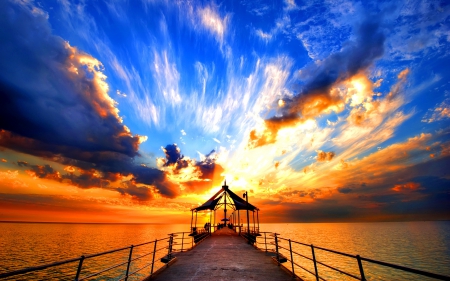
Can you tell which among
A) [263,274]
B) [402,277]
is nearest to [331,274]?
[402,277]

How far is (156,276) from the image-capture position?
7.20m

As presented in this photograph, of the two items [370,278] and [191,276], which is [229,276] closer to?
[191,276]

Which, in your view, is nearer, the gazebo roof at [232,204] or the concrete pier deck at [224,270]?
the concrete pier deck at [224,270]

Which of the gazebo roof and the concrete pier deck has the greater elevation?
the gazebo roof

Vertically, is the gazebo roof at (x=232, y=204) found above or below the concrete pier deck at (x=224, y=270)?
above

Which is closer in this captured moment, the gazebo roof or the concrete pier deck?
the concrete pier deck

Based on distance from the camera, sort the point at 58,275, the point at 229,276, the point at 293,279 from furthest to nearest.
Result: the point at 58,275 < the point at 229,276 < the point at 293,279

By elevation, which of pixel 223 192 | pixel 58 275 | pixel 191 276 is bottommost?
pixel 58 275

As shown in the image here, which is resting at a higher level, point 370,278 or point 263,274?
point 263,274

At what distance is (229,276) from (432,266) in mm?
35869

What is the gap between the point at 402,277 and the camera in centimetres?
2156

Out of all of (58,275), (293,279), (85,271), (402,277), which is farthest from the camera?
(85,271)

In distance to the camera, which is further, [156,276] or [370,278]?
[370,278]

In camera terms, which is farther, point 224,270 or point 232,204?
point 232,204
